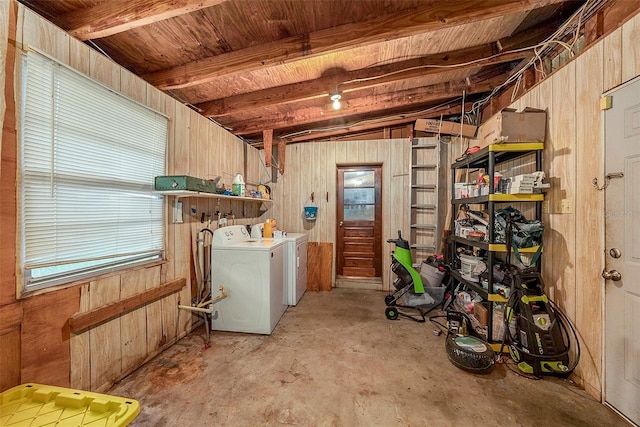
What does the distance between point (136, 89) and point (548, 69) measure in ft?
11.8

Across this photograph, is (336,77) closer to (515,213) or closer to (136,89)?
(136,89)

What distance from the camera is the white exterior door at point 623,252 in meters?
1.44

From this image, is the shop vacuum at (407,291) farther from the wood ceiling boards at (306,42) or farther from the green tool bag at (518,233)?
the wood ceiling boards at (306,42)

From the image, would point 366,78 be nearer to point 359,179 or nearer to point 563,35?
point 563,35

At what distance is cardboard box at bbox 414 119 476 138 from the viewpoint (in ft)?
11.2

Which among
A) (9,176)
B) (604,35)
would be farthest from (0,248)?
(604,35)

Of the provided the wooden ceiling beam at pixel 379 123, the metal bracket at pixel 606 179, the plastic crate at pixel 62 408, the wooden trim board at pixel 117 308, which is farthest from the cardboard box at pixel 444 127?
the plastic crate at pixel 62 408

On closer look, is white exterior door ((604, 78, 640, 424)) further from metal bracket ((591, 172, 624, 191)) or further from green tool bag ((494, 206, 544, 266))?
green tool bag ((494, 206, 544, 266))

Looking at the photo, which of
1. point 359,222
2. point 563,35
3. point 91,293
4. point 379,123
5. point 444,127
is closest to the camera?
point 91,293

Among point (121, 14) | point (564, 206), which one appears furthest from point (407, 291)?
point (121, 14)

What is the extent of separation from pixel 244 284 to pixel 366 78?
2519 millimetres

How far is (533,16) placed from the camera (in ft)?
6.88

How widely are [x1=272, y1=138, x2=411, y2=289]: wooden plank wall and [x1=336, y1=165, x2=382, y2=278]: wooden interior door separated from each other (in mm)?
137

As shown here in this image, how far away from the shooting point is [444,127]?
3516mm
